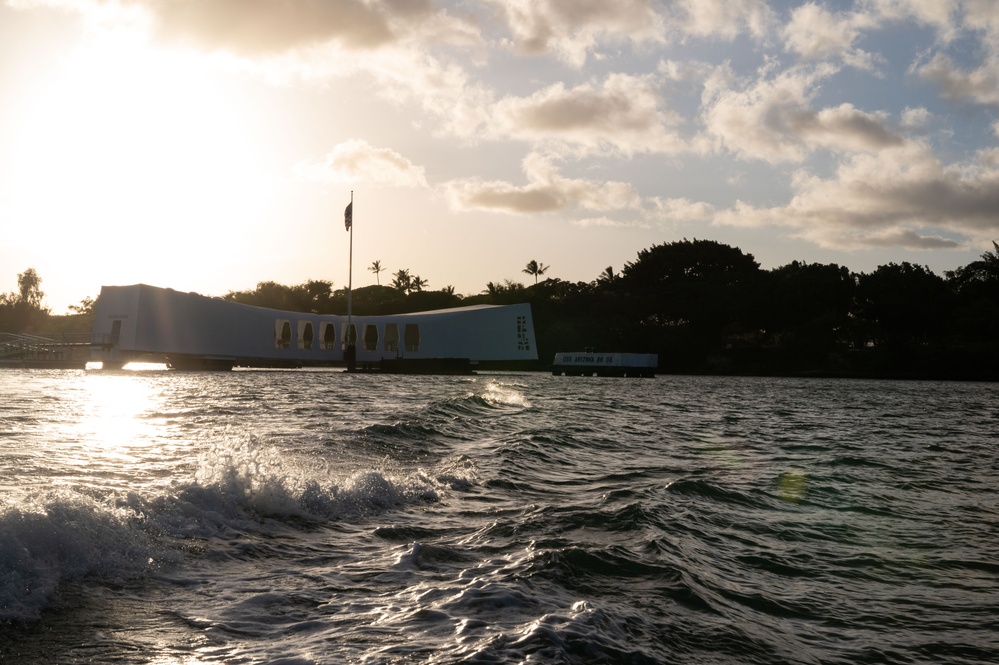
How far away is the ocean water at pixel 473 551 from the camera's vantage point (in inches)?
167

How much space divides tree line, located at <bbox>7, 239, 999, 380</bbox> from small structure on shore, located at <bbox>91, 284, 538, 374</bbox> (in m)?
14.3

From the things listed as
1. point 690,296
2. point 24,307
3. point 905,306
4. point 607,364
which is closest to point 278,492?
point 607,364

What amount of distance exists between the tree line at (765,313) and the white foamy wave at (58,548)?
62413mm

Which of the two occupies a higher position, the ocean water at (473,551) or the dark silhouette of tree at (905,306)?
the dark silhouette of tree at (905,306)

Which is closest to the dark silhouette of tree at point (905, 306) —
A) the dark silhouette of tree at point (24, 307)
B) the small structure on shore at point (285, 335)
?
the small structure on shore at point (285, 335)

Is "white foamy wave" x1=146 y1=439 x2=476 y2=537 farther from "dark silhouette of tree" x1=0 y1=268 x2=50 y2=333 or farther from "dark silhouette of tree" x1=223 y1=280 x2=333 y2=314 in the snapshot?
"dark silhouette of tree" x1=0 y1=268 x2=50 y2=333

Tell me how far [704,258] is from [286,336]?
125 feet

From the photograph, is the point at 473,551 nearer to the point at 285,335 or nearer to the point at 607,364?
the point at 607,364

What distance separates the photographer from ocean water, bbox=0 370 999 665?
425 cm

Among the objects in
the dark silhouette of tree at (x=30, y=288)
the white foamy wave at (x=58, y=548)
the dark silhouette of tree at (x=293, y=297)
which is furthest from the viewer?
the dark silhouette of tree at (x=30, y=288)

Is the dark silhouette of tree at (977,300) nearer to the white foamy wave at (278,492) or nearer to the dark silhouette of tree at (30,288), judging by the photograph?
the white foamy wave at (278,492)

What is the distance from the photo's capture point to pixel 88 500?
580cm

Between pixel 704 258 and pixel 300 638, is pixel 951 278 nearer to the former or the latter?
pixel 704 258

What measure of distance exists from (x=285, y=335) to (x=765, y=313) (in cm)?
3701
